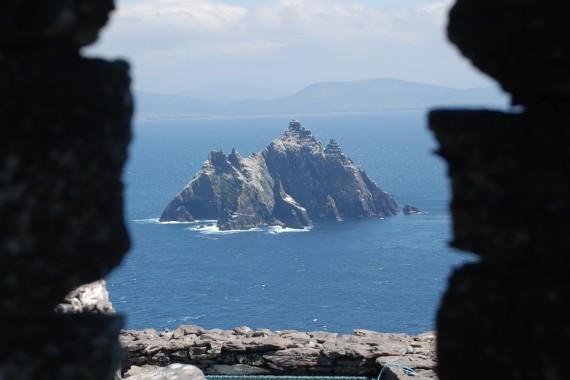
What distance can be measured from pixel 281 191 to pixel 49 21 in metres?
177

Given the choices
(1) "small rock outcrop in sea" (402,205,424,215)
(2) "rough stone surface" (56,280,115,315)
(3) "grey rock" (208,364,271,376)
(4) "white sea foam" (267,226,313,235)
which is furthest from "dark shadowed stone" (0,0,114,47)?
(1) "small rock outcrop in sea" (402,205,424,215)

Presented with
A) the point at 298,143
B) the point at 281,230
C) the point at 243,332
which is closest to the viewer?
the point at 243,332

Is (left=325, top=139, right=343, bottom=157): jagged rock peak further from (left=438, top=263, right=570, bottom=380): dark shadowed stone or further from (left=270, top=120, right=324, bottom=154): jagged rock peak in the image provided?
(left=438, top=263, right=570, bottom=380): dark shadowed stone

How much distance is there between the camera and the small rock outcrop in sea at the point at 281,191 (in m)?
172

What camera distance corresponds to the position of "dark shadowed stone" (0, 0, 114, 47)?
3.48 meters

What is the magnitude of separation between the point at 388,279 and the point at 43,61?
115 m

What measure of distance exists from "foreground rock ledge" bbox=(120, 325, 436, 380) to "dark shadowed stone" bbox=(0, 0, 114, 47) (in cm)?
1517

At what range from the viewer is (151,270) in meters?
131

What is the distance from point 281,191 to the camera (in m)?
180

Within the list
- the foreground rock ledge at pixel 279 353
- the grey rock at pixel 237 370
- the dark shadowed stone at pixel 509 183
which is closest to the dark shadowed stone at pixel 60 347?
the dark shadowed stone at pixel 509 183

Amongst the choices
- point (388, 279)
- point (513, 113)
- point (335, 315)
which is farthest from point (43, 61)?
point (388, 279)

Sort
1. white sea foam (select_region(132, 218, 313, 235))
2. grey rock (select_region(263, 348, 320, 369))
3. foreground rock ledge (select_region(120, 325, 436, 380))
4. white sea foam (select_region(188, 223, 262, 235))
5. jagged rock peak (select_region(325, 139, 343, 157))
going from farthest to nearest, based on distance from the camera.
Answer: jagged rock peak (select_region(325, 139, 343, 157)), white sea foam (select_region(132, 218, 313, 235)), white sea foam (select_region(188, 223, 262, 235)), grey rock (select_region(263, 348, 320, 369)), foreground rock ledge (select_region(120, 325, 436, 380))

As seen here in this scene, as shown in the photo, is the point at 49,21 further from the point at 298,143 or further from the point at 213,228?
the point at 298,143

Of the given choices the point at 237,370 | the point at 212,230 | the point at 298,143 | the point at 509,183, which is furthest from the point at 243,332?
the point at 298,143
